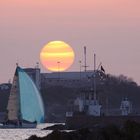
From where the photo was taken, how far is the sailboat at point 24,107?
94.7 m

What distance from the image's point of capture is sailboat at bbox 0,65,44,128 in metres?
94.7

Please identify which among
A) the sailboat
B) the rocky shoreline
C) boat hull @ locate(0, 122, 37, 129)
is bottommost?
the rocky shoreline

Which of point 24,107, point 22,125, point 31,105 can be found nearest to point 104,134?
point 31,105

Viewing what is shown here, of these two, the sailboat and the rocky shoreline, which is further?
the sailboat

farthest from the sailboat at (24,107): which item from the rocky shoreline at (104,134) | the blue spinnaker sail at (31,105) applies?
the rocky shoreline at (104,134)

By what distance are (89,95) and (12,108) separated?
7.71 m

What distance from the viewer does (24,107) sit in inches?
3743

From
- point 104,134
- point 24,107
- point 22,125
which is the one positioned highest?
point 24,107

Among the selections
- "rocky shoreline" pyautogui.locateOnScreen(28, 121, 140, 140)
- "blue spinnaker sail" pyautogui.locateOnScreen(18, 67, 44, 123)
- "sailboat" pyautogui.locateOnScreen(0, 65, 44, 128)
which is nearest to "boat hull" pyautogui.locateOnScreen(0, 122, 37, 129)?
"sailboat" pyautogui.locateOnScreen(0, 65, 44, 128)

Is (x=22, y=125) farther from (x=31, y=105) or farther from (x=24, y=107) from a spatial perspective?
(x=31, y=105)

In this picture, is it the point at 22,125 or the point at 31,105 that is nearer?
the point at 31,105

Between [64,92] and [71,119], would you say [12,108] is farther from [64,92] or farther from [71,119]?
[64,92]

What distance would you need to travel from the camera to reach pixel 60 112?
155m

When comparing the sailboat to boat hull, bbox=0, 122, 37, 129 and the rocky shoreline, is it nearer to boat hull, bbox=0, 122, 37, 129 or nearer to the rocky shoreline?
boat hull, bbox=0, 122, 37, 129
